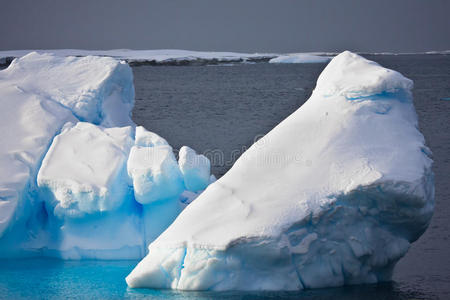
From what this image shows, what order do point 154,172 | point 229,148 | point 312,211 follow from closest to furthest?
1. point 312,211
2. point 154,172
3. point 229,148

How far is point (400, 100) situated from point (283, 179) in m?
2.27

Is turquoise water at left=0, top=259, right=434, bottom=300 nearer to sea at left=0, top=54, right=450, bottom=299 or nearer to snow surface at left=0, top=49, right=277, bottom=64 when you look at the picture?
sea at left=0, top=54, right=450, bottom=299

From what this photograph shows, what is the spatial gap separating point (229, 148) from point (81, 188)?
12.6m

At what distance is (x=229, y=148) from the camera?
22000 millimetres

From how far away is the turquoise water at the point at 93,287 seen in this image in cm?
816

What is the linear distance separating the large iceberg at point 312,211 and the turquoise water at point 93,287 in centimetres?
13

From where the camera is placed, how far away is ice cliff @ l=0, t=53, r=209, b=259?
9.60 meters

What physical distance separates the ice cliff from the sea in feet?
1.12

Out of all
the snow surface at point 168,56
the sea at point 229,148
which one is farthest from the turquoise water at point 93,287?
the snow surface at point 168,56

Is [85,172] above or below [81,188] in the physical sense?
above

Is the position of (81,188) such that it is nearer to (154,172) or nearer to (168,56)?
(154,172)

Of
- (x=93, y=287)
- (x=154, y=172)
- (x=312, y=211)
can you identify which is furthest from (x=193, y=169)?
(x=312, y=211)

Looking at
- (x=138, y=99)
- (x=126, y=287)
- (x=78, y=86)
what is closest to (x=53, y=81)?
(x=78, y=86)

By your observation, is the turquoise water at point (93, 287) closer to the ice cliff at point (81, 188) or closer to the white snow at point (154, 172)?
the ice cliff at point (81, 188)
